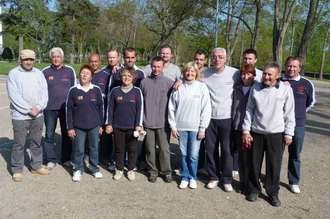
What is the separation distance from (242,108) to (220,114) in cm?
32

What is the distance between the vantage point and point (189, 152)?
5.53 meters

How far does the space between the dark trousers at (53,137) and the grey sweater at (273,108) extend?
10.3 feet

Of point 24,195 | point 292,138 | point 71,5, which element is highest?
point 71,5

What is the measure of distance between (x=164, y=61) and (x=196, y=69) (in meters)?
0.70

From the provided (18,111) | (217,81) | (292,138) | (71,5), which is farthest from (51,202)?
(71,5)

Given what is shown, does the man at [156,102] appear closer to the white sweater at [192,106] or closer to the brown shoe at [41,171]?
the white sweater at [192,106]

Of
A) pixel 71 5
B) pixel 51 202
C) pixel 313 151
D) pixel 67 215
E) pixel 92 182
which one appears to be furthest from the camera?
pixel 71 5

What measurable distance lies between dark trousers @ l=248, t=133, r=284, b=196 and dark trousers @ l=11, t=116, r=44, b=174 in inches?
127

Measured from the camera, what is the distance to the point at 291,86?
530 centimetres

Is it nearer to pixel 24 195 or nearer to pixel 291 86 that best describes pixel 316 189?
pixel 291 86

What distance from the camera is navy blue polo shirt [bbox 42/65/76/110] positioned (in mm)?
6066

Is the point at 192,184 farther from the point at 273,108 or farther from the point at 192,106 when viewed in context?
the point at 273,108

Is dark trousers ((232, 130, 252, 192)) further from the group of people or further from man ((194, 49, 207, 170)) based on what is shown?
man ((194, 49, 207, 170))

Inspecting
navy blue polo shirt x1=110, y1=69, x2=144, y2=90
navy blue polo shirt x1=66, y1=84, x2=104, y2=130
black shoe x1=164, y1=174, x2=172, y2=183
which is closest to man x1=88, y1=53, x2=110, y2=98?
navy blue polo shirt x1=110, y1=69, x2=144, y2=90
